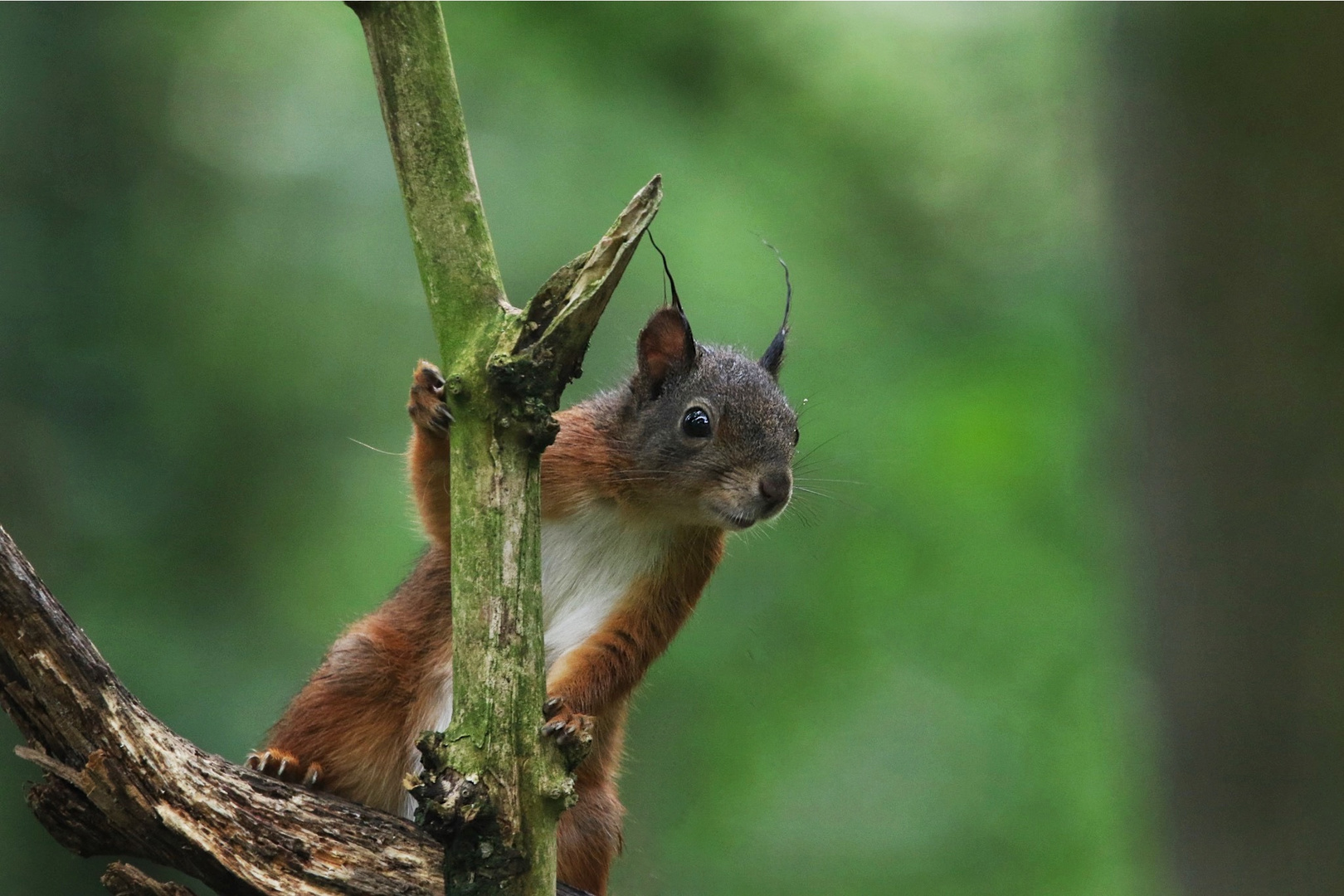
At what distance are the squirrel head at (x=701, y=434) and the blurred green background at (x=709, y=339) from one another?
61 cm

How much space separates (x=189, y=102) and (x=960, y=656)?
5.66 m

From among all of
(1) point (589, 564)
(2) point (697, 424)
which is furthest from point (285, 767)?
(2) point (697, 424)

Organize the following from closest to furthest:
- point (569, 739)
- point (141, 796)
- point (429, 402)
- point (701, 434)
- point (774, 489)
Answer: point (569, 739) < point (141, 796) < point (429, 402) < point (774, 489) < point (701, 434)

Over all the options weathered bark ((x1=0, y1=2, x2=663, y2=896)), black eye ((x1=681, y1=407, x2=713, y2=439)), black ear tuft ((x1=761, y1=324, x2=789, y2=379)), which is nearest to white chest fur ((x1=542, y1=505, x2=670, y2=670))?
black eye ((x1=681, y1=407, x2=713, y2=439))

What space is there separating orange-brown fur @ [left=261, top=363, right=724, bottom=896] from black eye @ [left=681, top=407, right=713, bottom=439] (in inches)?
10.8

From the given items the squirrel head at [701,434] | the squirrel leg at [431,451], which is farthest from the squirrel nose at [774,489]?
the squirrel leg at [431,451]

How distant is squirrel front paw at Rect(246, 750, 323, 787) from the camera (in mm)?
3809

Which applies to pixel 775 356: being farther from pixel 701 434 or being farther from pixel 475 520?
pixel 475 520

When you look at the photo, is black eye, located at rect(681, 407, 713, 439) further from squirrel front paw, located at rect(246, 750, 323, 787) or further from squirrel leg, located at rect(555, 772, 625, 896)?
squirrel front paw, located at rect(246, 750, 323, 787)

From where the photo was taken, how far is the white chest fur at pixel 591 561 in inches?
169

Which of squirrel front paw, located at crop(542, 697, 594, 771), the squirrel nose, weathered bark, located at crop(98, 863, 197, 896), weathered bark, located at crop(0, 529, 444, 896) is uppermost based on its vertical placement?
the squirrel nose

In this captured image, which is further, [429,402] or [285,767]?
[285,767]

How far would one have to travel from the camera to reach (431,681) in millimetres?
4051

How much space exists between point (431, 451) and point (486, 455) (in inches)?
48.6
